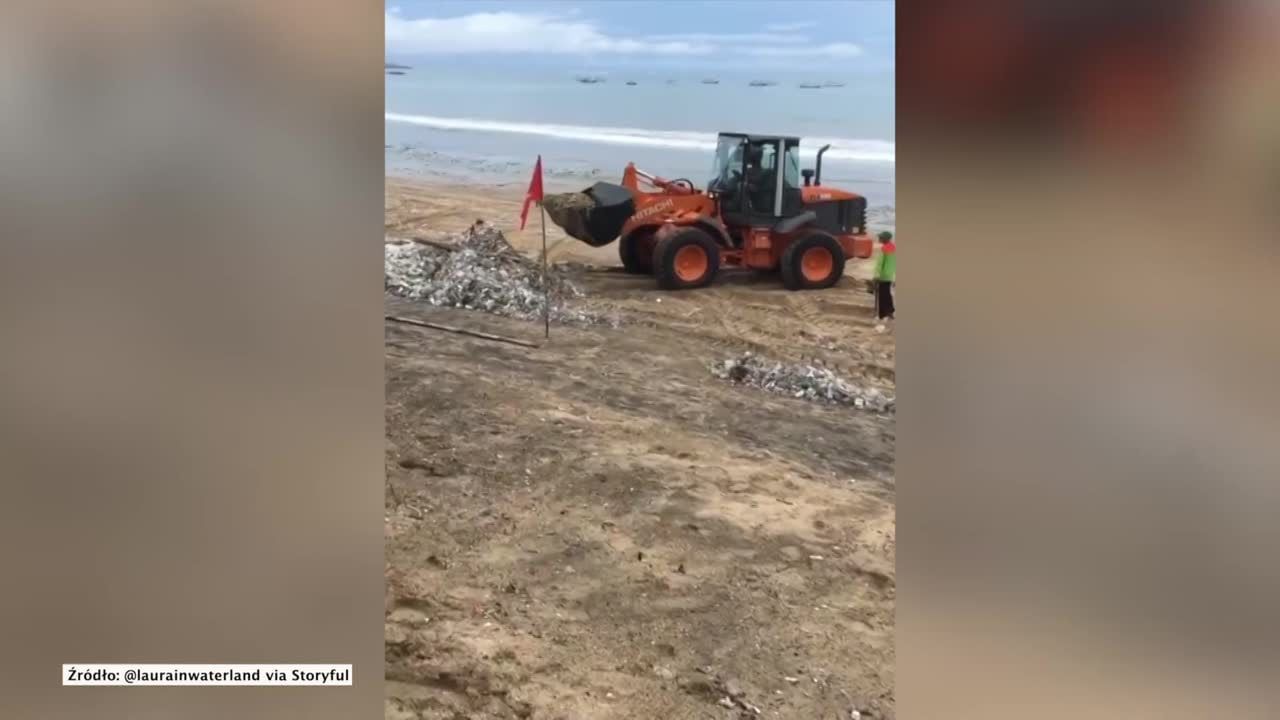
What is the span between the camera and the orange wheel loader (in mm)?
3307

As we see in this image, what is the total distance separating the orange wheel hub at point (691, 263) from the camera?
135 inches

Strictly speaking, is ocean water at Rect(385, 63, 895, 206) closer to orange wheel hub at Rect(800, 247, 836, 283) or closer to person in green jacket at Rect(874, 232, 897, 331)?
person in green jacket at Rect(874, 232, 897, 331)

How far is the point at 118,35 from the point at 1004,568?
338 centimetres

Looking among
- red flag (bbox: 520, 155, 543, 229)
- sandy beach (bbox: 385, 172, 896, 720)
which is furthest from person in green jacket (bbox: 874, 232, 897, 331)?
red flag (bbox: 520, 155, 543, 229)

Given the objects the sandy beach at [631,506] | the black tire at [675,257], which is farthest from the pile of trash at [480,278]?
the black tire at [675,257]

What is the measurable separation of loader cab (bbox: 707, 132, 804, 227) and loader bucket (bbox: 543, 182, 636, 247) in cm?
31

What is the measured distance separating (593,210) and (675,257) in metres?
0.33

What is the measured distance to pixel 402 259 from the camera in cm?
327

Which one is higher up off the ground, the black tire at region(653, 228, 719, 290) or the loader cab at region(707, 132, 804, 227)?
the loader cab at region(707, 132, 804, 227)

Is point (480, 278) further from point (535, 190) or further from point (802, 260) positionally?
point (802, 260)

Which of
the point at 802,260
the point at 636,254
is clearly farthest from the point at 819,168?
the point at 636,254

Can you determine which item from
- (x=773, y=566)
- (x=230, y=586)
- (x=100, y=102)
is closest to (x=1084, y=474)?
(x=773, y=566)

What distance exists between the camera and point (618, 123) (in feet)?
10.8

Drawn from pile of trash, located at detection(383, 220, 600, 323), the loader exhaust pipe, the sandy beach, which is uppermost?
the loader exhaust pipe
